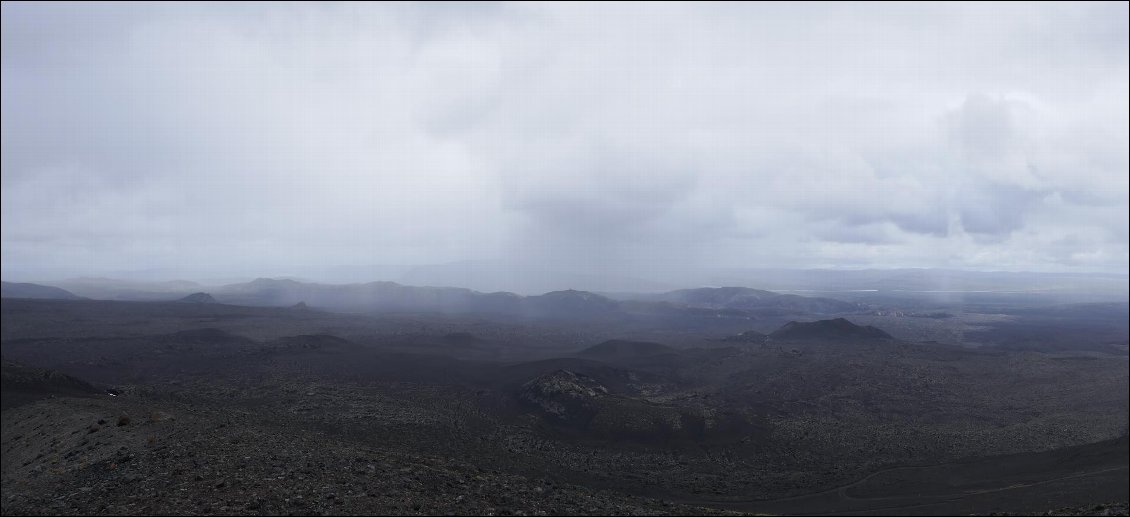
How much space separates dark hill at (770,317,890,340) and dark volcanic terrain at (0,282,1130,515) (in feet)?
1.39

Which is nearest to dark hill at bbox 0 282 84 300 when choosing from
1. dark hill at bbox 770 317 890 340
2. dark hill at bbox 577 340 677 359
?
dark hill at bbox 577 340 677 359

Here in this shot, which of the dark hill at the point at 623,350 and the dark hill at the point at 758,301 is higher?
the dark hill at the point at 758,301

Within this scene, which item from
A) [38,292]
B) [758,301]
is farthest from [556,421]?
[38,292]

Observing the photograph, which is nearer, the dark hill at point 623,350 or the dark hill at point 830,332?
the dark hill at point 623,350

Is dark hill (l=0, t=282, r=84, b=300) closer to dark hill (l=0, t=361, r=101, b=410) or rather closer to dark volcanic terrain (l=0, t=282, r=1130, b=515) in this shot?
dark volcanic terrain (l=0, t=282, r=1130, b=515)

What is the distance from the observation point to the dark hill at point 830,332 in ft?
254

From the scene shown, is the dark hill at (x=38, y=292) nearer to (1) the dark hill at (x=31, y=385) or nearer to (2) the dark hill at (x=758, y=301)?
(1) the dark hill at (x=31, y=385)

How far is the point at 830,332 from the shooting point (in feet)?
261

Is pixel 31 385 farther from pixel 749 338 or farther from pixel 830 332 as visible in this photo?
pixel 830 332

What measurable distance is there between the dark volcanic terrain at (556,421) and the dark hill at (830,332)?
425mm

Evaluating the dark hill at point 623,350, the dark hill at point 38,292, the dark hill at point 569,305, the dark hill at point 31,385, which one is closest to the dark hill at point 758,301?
the dark hill at point 569,305

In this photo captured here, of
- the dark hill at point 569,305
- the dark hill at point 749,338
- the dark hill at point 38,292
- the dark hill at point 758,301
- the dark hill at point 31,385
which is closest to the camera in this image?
the dark hill at point 31,385

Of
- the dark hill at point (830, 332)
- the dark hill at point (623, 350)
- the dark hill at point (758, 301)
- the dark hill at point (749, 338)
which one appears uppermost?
the dark hill at point (758, 301)

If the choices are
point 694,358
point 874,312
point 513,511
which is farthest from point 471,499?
point 874,312
